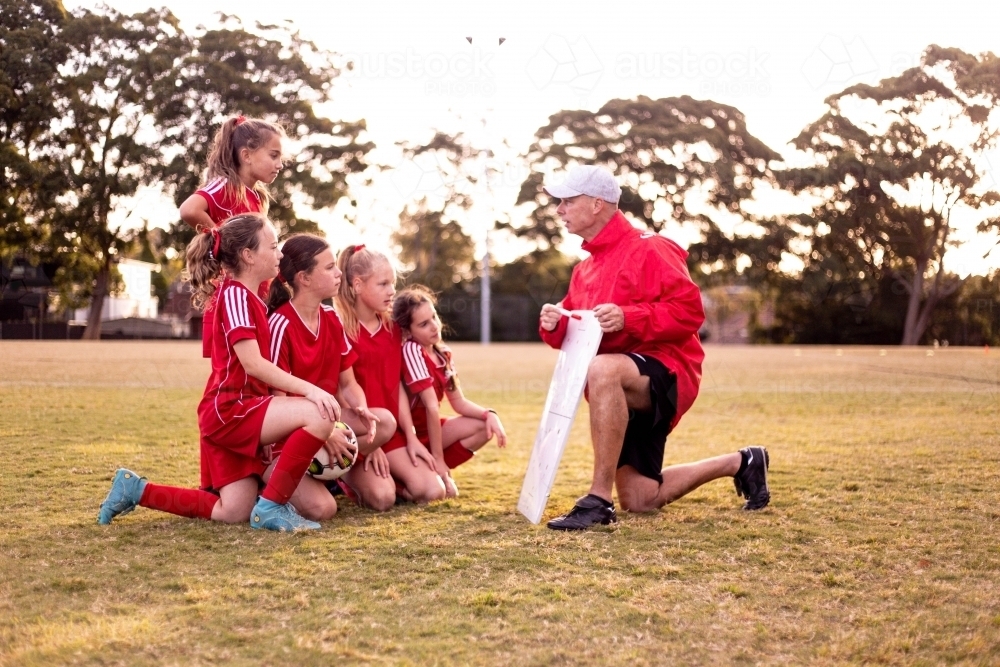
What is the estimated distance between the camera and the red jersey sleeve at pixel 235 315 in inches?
128

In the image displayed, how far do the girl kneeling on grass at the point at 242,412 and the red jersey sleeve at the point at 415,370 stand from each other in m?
0.84

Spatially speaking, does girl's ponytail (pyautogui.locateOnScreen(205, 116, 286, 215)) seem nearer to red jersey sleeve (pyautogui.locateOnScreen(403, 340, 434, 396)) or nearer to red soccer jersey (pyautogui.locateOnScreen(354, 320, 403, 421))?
red soccer jersey (pyautogui.locateOnScreen(354, 320, 403, 421))

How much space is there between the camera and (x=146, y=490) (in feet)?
10.7

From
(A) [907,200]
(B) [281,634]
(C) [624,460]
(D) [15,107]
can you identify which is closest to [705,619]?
(B) [281,634]

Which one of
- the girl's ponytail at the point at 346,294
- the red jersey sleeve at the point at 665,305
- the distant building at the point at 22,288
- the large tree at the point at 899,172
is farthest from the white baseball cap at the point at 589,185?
the large tree at the point at 899,172

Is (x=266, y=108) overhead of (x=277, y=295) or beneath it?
overhead

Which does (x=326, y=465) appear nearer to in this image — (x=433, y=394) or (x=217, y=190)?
(x=433, y=394)

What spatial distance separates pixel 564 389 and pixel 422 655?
6.07 feet

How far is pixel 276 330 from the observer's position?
3.49 meters

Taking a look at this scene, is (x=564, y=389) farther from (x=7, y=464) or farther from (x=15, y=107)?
(x=15, y=107)

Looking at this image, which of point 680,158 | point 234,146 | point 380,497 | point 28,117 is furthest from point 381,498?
point 680,158

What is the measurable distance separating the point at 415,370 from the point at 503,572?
64.4 inches

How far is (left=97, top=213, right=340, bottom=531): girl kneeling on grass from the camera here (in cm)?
325

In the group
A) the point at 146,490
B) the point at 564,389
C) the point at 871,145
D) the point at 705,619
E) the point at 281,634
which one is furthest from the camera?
the point at 871,145
